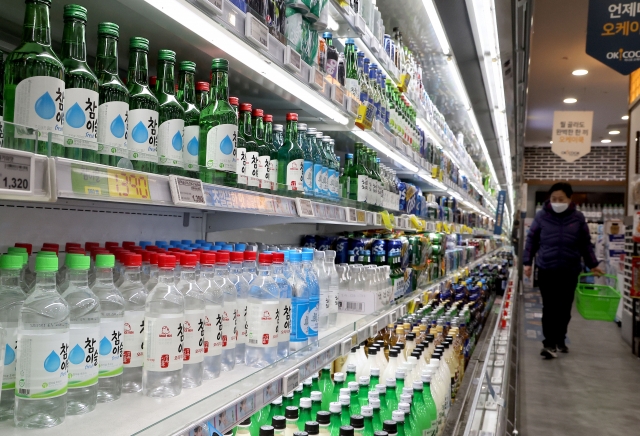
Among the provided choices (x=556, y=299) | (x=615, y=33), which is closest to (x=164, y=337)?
(x=615, y=33)

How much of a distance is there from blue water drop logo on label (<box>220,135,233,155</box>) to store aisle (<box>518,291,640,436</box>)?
140 inches

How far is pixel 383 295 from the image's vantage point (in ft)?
8.39

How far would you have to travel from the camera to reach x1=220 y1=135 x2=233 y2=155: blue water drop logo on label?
56.1 inches

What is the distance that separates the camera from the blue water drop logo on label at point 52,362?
3.10ft

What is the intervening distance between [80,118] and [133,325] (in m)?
0.45

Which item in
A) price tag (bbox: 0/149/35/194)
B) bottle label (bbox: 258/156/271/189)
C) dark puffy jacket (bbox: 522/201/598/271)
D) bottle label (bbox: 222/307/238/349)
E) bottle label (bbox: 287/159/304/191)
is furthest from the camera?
dark puffy jacket (bbox: 522/201/598/271)

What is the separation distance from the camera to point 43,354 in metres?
0.94

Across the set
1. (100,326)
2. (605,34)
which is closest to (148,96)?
(100,326)

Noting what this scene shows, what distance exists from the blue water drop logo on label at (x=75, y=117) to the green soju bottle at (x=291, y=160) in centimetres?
95

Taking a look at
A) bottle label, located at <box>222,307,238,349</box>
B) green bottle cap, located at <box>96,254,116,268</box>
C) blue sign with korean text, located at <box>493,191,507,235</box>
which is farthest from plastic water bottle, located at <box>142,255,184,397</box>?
blue sign with korean text, located at <box>493,191,507,235</box>

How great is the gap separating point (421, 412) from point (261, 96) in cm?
135

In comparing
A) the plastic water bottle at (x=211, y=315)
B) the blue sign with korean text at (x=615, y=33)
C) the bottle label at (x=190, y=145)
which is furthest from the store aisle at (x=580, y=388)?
the bottle label at (x=190, y=145)

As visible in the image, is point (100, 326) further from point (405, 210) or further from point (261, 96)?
point (405, 210)

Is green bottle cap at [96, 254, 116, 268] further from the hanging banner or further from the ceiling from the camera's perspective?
the hanging banner
